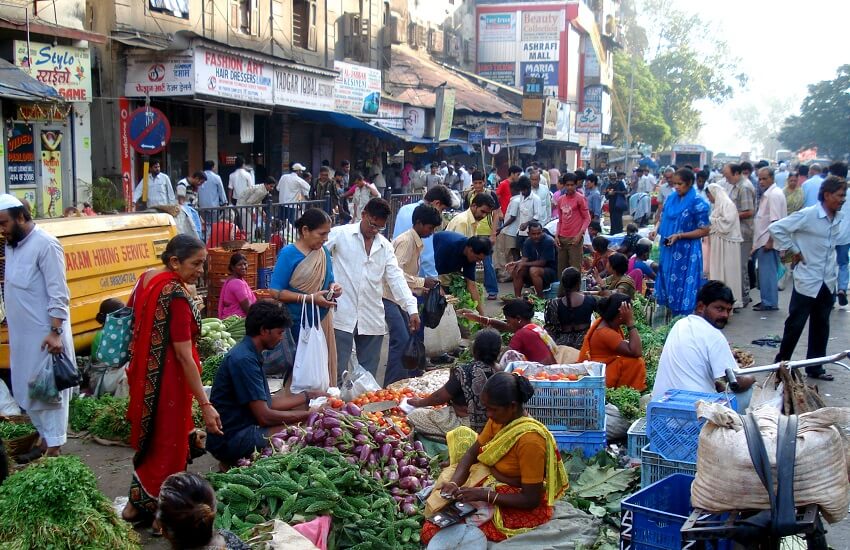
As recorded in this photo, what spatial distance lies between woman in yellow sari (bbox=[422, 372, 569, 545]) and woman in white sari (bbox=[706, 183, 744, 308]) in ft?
27.4

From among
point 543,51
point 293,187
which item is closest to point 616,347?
point 293,187

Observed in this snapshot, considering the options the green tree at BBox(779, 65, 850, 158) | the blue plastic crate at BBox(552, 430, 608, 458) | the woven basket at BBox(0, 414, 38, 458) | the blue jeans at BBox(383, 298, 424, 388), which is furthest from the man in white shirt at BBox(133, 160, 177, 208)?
A: the green tree at BBox(779, 65, 850, 158)

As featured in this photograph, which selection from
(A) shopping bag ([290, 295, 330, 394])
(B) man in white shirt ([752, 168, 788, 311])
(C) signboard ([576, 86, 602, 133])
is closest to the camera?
(A) shopping bag ([290, 295, 330, 394])

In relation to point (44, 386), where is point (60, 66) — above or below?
above

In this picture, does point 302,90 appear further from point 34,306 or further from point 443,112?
point 34,306

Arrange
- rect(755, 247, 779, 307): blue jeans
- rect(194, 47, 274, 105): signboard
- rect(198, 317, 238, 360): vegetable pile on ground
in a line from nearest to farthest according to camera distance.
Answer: rect(198, 317, 238, 360): vegetable pile on ground
rect(755, 247, 779, 307): blue jeans
rect(194, 47, 274, 105): signboard

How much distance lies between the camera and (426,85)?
30953mm

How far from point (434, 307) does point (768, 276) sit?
248 inches

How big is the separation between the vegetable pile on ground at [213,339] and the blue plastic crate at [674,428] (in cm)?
489

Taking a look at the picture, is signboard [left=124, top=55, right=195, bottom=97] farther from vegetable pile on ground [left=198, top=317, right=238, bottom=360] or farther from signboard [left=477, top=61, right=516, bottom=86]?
signboard [left=477, top=61, right=516, bottom=86]

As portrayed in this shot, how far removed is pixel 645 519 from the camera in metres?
4.21

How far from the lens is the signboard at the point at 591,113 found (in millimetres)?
49656

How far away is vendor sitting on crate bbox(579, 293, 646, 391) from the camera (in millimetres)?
7199

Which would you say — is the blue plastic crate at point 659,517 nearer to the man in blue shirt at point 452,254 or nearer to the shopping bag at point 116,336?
the shopping bag at point 116,336
